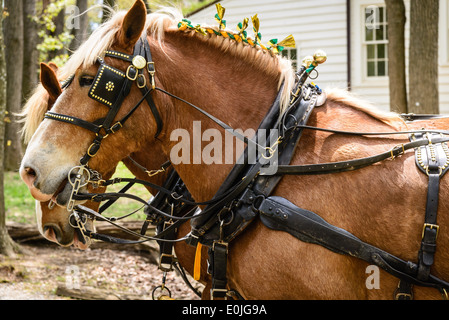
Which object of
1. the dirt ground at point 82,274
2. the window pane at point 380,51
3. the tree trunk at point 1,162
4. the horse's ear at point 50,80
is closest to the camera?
the horse's ear at point 50,80

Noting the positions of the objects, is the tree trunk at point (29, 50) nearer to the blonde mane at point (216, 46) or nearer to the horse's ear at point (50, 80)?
the horse's ear at point (50, 80)

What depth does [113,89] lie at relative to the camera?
2270mm

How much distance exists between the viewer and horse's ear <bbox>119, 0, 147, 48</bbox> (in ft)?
7.29

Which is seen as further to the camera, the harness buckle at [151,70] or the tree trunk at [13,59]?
the tree trunk at [13,59]

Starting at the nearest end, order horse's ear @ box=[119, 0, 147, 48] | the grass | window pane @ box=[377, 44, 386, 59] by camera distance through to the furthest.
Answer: horse's ear @ box=[119, 0, 147, 48] → the grass → window pane @ box=[377, 44, 386, 59]

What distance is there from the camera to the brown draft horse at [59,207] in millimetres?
2616

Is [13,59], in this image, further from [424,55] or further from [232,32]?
[232,32]

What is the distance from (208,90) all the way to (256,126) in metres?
0.32

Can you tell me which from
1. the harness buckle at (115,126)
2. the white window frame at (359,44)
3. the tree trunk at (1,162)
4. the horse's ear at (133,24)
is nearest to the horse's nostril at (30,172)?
the harness buckle at (115,126)

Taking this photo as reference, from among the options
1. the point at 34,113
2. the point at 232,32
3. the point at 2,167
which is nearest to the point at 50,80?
the point at 34,113

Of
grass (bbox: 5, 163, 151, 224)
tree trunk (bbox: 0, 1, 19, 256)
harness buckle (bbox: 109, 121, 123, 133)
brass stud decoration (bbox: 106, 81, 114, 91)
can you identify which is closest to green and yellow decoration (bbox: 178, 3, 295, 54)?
brass stud decoration (bbox: 106, 81, 114, 91)

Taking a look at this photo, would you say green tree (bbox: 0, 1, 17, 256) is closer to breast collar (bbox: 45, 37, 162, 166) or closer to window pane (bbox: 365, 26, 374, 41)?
breast collar (bbox: 45, 37, 162, 166)

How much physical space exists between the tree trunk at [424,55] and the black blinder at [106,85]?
14.9 feet

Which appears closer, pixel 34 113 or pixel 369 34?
pixel 34 113
